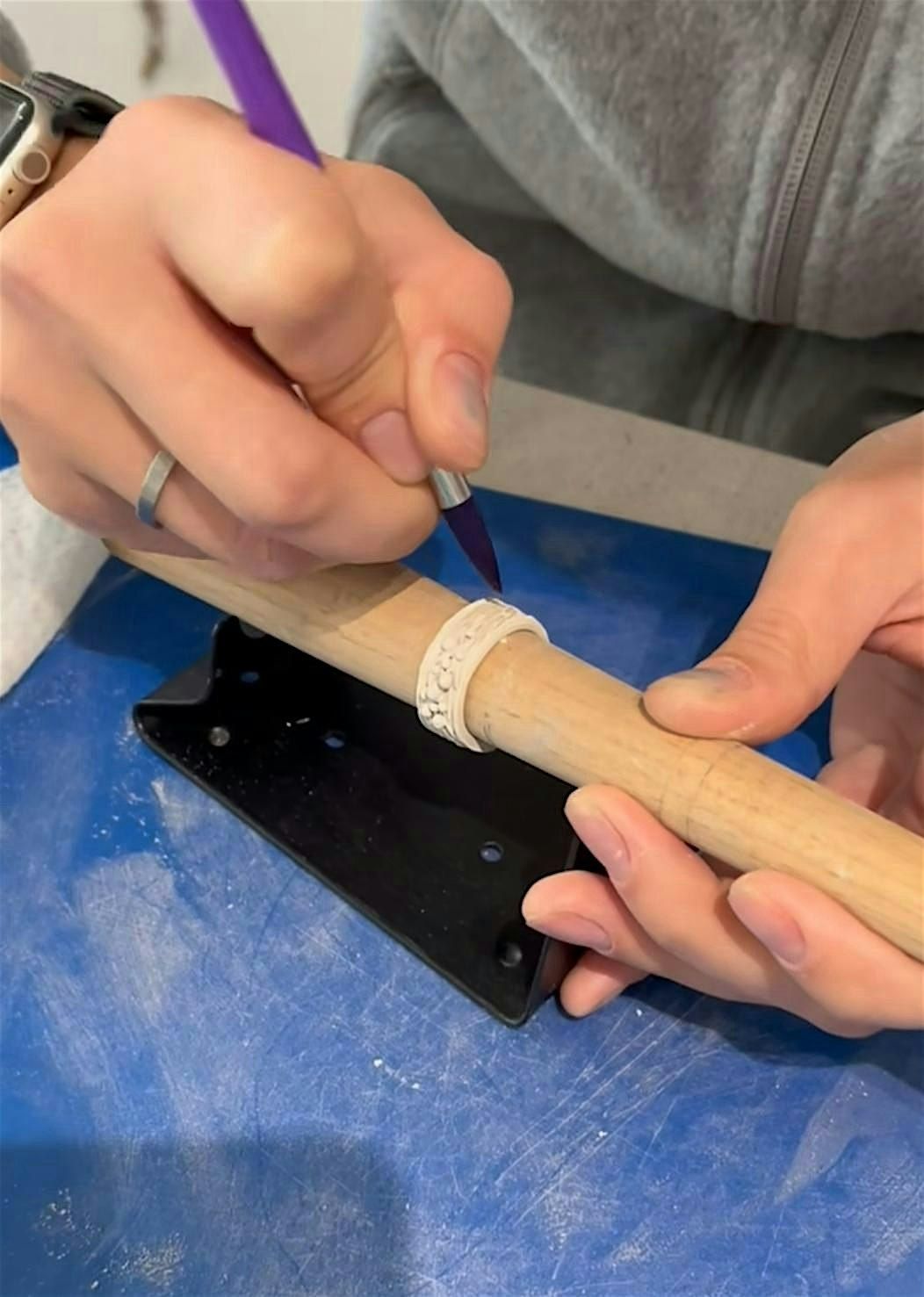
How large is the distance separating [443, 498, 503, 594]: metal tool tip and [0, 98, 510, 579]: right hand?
1 centimetres

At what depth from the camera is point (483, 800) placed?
0.58m

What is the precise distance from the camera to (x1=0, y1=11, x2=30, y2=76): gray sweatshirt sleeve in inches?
22.6

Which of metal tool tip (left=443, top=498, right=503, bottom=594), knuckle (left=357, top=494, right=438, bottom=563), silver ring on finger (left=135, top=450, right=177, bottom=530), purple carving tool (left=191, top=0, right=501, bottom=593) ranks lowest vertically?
metal tool tip (left=443, top=498, right=503, bottom=594)

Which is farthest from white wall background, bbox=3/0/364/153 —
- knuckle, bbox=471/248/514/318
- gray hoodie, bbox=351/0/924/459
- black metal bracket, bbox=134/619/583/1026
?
knuckle, bbox=471/248/514/318

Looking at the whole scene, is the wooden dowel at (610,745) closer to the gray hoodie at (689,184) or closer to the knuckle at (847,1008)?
the knuckle at (847,1008)

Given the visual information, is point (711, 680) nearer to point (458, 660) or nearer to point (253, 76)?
point (458, 660)

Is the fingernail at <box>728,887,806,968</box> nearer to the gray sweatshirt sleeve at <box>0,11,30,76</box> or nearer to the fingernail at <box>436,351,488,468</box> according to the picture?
the fingernail at <box>436,351,488,468</box>

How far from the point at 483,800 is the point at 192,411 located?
0.27 meters

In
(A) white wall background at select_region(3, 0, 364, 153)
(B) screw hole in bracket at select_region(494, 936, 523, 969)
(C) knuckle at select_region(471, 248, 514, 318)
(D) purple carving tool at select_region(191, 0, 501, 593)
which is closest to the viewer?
(D) purple carving tool at select_region(191, 0, 501, 593)

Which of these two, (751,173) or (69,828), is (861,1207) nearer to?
(69,828)

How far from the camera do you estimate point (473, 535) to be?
46 centimetres

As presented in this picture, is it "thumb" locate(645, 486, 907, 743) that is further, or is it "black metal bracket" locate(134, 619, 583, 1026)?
"black metal bracket" locate(134, 619, 583, 1026)

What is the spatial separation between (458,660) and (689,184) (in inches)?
15.3

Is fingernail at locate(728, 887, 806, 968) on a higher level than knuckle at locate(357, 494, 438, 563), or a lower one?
lower
